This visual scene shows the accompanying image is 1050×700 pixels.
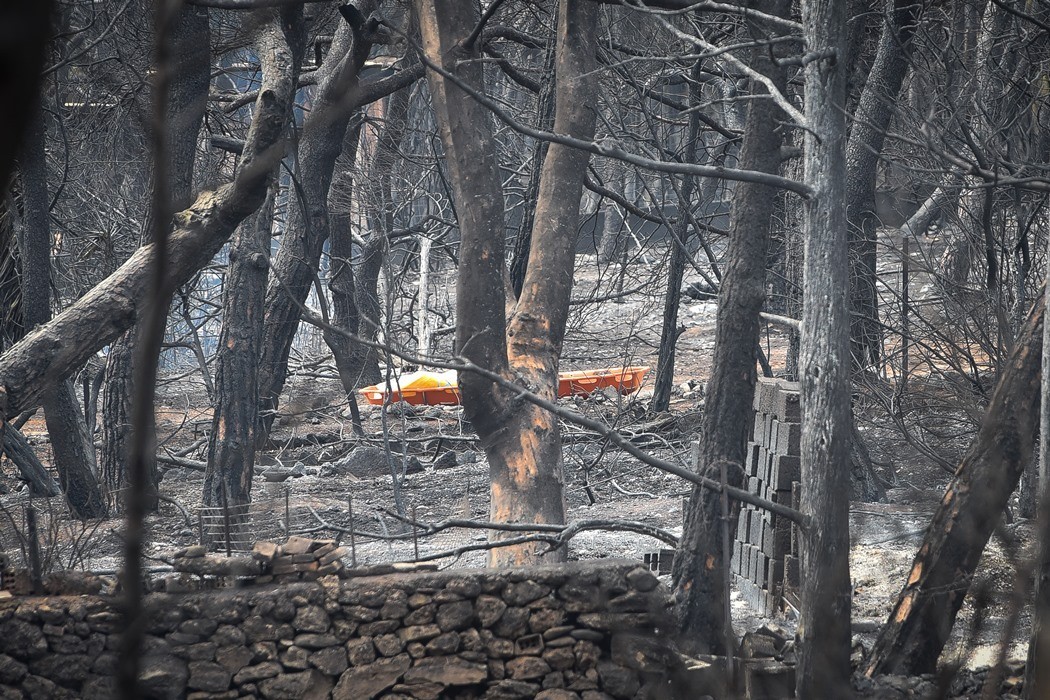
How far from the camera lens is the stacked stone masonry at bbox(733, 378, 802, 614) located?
7598mm

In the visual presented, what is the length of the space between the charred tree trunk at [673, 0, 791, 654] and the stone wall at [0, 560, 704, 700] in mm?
338

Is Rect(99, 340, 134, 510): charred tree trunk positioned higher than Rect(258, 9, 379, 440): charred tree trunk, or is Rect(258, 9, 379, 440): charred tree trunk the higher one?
Rect(258, 9, 379, 440): charred tree trunk

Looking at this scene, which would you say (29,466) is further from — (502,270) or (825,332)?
(825,332)

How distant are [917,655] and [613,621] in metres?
1.68

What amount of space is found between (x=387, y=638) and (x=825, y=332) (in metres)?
3.22

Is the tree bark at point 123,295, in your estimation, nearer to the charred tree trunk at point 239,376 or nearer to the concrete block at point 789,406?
the charred tree trunk at point 239,376

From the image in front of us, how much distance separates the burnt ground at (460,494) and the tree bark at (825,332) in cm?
68

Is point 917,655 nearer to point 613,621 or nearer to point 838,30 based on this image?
point 613,621

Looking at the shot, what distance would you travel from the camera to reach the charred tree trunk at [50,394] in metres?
9.44

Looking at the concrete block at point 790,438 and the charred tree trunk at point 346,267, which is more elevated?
the charred tree trunk at point 346,267

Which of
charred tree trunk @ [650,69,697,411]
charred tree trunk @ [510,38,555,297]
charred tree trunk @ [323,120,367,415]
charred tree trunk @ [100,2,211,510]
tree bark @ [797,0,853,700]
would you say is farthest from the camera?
charred tree trunk @ [323,120,367,415]

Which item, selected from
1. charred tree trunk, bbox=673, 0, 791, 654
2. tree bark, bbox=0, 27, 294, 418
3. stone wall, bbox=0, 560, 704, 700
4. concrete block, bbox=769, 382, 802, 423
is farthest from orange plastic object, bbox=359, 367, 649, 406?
stone wall, bbox=0, 560, 704, 700

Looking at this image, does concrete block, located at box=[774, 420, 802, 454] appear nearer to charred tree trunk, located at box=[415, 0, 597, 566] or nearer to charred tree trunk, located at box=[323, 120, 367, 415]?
charred tree trunk, located at box=[415, 0, 597, 566]

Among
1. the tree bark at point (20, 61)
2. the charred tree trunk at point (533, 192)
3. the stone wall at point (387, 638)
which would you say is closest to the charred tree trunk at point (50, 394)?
the stone wall at point (387, 638)
